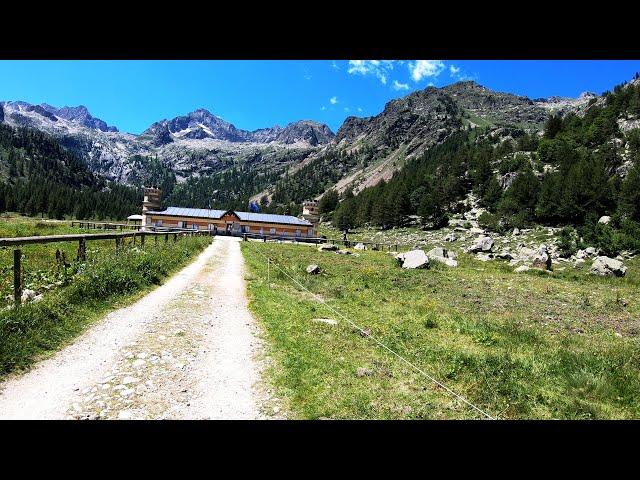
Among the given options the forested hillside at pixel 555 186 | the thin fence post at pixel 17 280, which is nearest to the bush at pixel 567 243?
the forested hillside at pixel 555 186

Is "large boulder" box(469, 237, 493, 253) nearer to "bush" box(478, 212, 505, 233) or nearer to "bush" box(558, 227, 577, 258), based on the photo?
"bush" box(558, 227, 577, 258)

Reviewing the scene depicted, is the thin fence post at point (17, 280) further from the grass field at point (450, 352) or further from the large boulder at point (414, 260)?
the large boulder at point (414, 260)

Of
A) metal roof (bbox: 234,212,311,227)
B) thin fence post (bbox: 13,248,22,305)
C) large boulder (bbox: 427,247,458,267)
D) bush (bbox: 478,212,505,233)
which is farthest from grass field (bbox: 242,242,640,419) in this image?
metal roof (bbox: 234,212,311,227)

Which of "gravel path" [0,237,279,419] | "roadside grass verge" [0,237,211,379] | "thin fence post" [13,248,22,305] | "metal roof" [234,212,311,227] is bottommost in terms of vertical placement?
"gravel path" [0,237,279,419]

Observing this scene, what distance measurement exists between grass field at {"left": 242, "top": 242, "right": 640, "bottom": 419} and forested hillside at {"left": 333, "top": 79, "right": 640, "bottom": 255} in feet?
125

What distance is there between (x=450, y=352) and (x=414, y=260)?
2464 cm

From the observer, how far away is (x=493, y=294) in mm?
20297

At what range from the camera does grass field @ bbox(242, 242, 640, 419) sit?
6.25 m

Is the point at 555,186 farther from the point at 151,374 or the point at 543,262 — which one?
the point at 151,374

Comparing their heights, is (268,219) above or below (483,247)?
above

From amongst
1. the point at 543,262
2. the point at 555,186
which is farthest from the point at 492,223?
the point at 543,262

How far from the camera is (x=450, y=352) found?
9016 mm
